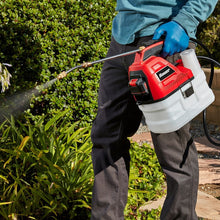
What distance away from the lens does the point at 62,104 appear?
3.50 metres

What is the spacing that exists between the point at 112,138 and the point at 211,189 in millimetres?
1495

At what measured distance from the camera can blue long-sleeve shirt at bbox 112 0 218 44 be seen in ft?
5.76

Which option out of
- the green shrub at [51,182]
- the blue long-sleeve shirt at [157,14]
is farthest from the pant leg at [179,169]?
the green shrub at [51,182]

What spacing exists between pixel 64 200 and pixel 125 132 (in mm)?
Result: 796

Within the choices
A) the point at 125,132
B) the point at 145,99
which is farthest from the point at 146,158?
the point at 145,99

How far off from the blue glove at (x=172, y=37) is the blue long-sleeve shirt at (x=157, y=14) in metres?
0.04

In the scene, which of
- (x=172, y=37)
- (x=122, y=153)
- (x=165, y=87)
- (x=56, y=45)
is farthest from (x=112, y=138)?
(x=56, y=45)

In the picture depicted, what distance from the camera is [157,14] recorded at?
179 centimetres

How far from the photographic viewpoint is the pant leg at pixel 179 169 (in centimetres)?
185

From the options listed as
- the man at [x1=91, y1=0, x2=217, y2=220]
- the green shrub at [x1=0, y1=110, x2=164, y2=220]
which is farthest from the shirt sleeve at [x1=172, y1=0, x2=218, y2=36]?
the green shrub at [x1=0, y1=110, x2=164, y2=220]

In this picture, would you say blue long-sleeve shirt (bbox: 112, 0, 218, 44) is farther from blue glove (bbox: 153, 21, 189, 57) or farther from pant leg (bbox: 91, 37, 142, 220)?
pant leg (bbox: 91, 37, 142, 220)

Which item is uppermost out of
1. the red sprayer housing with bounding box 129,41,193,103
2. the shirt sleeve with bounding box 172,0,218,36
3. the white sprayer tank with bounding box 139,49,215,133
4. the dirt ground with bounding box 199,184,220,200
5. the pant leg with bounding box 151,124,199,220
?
the shirt sleeve with bounding box 172,0,218,36

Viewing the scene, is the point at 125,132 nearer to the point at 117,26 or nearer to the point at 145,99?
the point at 145,99

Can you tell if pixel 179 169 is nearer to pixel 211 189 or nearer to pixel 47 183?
pixel 47 183
